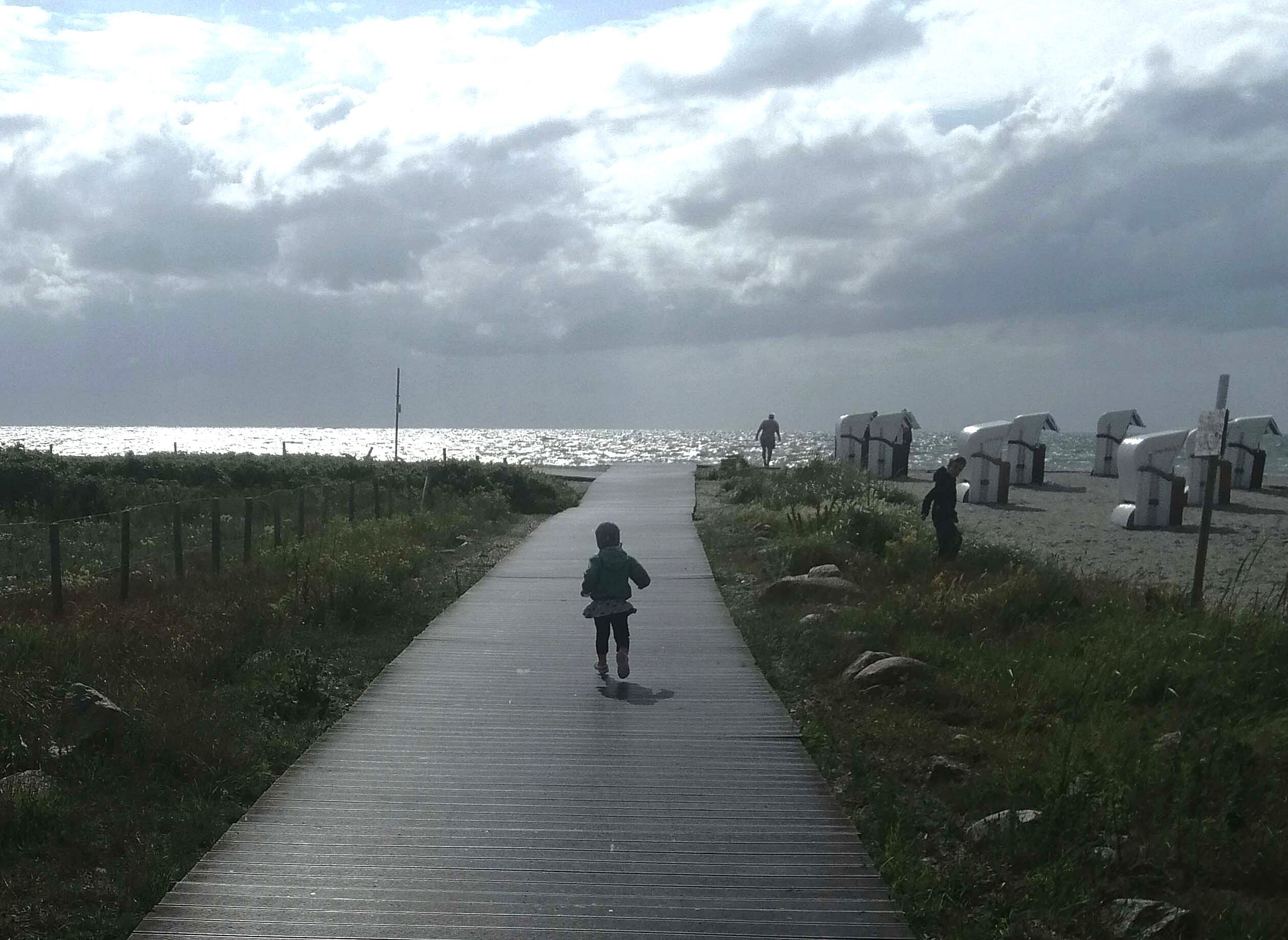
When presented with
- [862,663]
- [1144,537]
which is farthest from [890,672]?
[1144,537]

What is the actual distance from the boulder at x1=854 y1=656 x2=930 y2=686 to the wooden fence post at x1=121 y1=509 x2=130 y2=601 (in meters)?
7.80

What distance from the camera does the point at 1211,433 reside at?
12.0 metres

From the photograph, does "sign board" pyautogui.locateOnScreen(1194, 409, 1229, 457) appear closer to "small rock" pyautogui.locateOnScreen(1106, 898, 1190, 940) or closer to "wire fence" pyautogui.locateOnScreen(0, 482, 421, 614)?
"small rock" pyautogui.locateOnScreen(1106, 898, 1190, 940)

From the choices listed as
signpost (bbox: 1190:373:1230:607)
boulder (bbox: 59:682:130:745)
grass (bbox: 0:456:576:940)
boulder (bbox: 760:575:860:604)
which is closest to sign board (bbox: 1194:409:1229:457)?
signpost (bbox: 1190:373:1230:607)

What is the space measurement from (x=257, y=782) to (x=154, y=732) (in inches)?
31.9

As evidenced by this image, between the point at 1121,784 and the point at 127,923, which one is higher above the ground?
the point at 1121,784

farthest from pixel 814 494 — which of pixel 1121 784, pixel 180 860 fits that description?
pixel 180 860

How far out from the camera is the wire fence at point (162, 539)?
12.7 metres

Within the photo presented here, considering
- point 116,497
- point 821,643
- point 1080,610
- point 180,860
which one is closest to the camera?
point 180,860

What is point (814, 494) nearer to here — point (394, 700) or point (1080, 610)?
point (1080, 610)

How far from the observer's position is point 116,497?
3047 centimetres

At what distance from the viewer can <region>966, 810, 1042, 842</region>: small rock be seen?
5.70m

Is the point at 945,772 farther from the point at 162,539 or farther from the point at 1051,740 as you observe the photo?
the point at 162,539

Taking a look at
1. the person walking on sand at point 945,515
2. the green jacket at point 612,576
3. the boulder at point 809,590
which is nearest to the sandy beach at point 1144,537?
the person walking on sand at point 945,515
